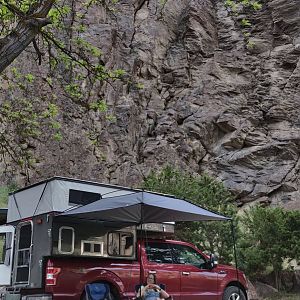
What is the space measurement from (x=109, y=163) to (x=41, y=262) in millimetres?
21811

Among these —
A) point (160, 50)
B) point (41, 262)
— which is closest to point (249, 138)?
point (160, 50)

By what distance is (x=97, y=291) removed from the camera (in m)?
8.82

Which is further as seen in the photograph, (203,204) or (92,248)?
(203,204)

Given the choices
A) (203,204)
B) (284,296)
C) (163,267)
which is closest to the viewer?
(163,267)

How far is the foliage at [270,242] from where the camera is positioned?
1540 cm

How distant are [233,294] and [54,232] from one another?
4004 mm

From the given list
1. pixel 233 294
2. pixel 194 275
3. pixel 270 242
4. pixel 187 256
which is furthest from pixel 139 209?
pixel 270 242

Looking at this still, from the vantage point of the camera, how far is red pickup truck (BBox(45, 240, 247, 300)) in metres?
8.71

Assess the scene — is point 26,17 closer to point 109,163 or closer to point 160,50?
point 109,163

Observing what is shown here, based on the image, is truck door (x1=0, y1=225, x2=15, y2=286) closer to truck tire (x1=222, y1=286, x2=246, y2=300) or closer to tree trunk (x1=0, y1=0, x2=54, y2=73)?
truck tire (x1=222, y1=286, x2=246, y2=300)

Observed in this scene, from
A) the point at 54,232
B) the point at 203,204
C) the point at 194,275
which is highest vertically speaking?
the point at 203,204

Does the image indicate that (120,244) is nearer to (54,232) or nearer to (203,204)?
(54,232)

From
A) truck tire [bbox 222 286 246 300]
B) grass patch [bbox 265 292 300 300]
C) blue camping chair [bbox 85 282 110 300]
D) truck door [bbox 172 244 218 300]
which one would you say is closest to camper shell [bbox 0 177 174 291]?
blue camping chair [bbox 85 282 110 300]

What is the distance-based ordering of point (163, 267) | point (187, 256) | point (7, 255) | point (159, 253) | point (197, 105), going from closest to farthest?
point (163, 267) < point (159, 253) < point (187, 256) < point (7, 255) < point (197, 105)
